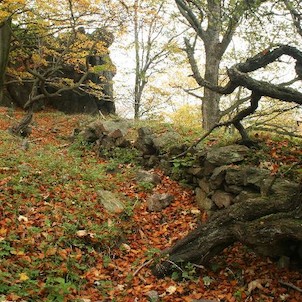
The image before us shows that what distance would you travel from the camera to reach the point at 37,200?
6574mm

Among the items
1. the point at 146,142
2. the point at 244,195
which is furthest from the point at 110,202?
the point at 146,142

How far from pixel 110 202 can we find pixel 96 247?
1.44 m

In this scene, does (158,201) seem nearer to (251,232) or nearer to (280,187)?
(280,187)

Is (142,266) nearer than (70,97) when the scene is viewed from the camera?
Yes

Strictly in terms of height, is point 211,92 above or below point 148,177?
above

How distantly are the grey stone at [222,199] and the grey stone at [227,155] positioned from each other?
2.32 ft

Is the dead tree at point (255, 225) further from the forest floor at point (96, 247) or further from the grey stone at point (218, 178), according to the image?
the grey stone at point (218, 178)

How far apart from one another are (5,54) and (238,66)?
6.94 m

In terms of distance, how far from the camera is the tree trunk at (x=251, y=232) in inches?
178

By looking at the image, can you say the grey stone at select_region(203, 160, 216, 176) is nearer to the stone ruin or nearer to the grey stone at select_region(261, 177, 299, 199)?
the grey stone at select_region(261, 177, 299, 199)

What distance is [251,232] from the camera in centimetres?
470

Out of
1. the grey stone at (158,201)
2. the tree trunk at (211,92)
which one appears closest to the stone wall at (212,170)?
the grey stone at (158,201)

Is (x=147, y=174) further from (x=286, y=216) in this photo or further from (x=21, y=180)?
(x=286, y=216)

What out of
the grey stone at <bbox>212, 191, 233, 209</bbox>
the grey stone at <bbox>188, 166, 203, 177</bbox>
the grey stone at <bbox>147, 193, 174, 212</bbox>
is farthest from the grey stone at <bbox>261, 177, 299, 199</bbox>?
the grey stone at <bbox>147, 193, 174, 212</bbox>
